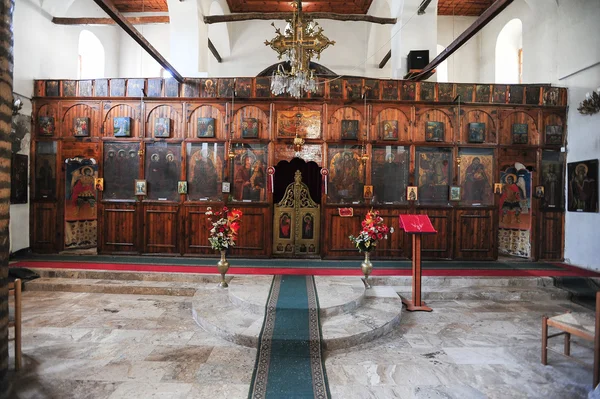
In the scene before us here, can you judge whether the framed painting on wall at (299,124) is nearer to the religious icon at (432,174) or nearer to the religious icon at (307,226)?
the religious icon at (307,226)

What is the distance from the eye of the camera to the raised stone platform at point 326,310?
471cm

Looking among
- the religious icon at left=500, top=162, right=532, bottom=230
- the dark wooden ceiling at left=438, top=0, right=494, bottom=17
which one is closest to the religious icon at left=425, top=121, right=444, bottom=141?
the religious icon at left=500, top=162, right=532, bottom=230

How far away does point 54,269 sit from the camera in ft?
23.9

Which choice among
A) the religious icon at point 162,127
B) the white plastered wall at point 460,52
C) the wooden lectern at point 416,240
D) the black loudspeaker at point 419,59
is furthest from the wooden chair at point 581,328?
the white plastered wall at point 460,52

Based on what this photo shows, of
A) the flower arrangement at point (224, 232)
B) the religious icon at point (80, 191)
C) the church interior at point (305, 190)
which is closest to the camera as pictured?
the church interior at point (305, 190)

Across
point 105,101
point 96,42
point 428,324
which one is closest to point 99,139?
point 105,101

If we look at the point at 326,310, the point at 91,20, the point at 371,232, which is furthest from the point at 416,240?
the point at 91,20

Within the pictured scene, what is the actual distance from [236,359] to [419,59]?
9.42 metres

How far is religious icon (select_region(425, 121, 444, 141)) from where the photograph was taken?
29.3ft

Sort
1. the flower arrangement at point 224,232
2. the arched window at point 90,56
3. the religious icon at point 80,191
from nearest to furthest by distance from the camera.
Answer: the flower arrangement at point 224,232, the religious icon at point 80,191, the arched window at point 90,56

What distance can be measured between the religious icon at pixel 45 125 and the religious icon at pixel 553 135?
14018 mm

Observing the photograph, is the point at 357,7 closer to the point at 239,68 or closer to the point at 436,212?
the point at 239,68

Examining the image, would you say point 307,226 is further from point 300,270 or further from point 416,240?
point 416,240

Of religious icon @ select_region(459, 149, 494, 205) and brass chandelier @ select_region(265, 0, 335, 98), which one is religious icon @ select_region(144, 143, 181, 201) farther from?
religious icon @ select_region(459, 149, 494, 205)
